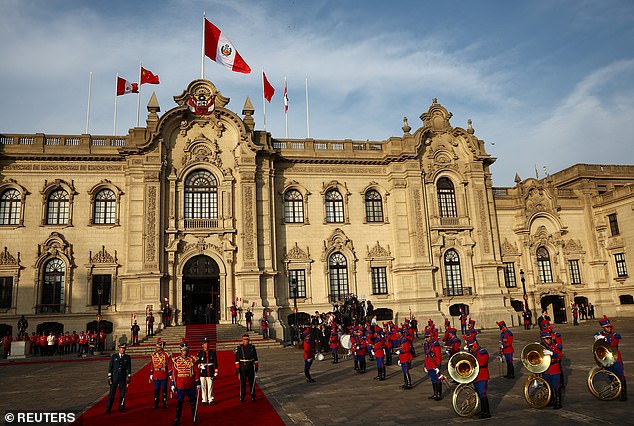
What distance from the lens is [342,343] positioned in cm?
2467

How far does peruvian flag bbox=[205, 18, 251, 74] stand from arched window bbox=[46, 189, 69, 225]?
1348 centimetres

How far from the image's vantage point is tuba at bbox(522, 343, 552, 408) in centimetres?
1156

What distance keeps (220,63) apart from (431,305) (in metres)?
21.9

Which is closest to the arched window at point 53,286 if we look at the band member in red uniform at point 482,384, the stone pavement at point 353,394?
the stone pavement at point 353,394

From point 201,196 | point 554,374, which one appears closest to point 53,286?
point 201,196

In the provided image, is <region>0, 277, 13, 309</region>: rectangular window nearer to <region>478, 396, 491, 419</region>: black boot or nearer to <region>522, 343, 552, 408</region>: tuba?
<region>478, 396, 491, 419</region>: black boot

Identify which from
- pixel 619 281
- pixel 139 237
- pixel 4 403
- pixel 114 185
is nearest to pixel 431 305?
pixel 619 281

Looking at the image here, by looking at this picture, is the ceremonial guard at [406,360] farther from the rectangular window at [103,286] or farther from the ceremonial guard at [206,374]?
the rectangular window at [103,286]

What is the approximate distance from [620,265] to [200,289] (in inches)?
1282

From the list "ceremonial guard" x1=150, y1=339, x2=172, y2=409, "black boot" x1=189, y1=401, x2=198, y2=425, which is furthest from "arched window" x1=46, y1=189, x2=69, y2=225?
"black boot" x1=189, y1=401, x2=198, y2=425

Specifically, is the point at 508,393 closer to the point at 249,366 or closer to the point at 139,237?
the point at 249,366

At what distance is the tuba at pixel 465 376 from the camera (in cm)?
1106

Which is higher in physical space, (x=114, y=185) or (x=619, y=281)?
(x=114, y=185)

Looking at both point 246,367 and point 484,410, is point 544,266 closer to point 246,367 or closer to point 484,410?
point 484,410
